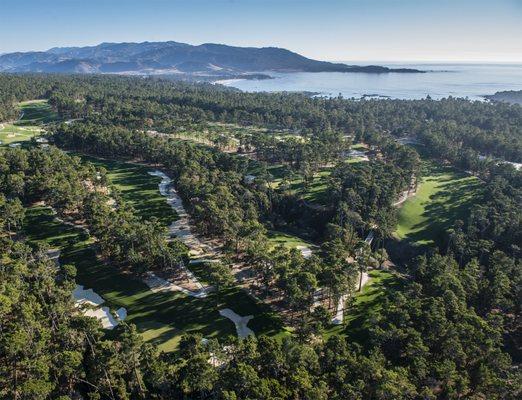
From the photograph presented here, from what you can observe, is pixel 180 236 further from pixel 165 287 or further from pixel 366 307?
pixel 366 307

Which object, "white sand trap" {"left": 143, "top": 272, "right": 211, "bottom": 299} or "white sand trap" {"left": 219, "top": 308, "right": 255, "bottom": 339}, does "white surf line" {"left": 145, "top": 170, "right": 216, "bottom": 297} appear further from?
"white sand trap" {"left": 219, "top": 308, "right": 255, "bottom": 339}

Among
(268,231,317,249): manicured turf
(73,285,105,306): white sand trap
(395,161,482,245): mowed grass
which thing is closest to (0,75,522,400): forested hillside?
(73,285,105,306): white sand trap

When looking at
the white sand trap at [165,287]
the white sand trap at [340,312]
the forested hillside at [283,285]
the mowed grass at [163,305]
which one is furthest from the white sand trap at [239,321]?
the white sand trap at [340,312]

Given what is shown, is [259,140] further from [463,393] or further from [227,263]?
[463,393]

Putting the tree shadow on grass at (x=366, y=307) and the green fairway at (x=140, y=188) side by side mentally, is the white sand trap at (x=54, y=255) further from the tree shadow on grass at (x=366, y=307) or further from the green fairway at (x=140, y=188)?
the tree shadow on grass at (x=366, y=307)

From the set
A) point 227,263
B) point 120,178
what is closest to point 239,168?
point 120,178

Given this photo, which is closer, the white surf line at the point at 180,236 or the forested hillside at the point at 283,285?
the forested hillside at the point at 283,285

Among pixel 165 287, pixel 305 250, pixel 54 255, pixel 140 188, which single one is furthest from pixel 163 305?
pixel 140 188
